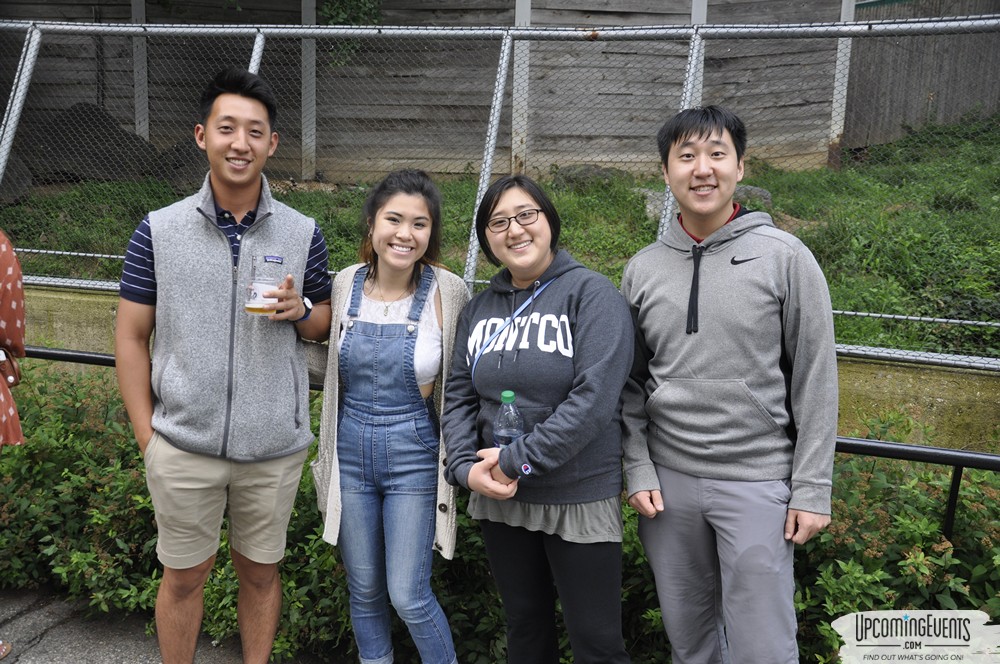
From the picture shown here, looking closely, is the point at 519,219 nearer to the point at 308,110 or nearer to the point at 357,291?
the point at 357,291

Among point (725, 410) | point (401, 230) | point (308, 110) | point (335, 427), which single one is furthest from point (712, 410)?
point (308, 110)

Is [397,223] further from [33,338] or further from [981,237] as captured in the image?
[33,338]

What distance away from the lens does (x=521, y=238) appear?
2.40m

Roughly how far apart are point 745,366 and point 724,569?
0.55 m

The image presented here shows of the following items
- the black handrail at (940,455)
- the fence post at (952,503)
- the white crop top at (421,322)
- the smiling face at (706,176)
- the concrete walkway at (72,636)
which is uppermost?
the smiling face at (706,176)

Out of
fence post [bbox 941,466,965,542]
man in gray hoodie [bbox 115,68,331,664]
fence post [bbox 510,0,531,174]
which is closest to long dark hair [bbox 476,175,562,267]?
man in gray hoodie [bbox 115,68,331,664]

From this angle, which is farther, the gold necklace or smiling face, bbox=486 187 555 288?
the gold necklace

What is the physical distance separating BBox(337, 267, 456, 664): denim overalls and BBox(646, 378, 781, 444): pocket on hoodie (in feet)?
2.49

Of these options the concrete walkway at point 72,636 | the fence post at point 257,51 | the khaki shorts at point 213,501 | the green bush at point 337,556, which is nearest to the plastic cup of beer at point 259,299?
the khaki shorts at point 213,501

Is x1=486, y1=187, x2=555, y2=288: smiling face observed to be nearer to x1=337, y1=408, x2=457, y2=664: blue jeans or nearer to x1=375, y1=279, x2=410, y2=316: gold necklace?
x1=375, y1=279, x2=410, y2=316: gold necklace

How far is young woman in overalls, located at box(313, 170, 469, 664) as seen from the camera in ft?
8.36

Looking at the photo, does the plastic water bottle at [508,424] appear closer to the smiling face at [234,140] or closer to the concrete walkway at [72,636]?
the smiling face at [234,140]

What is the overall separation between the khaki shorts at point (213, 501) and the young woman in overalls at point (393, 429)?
16cm

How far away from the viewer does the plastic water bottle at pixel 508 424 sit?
7.47ft
